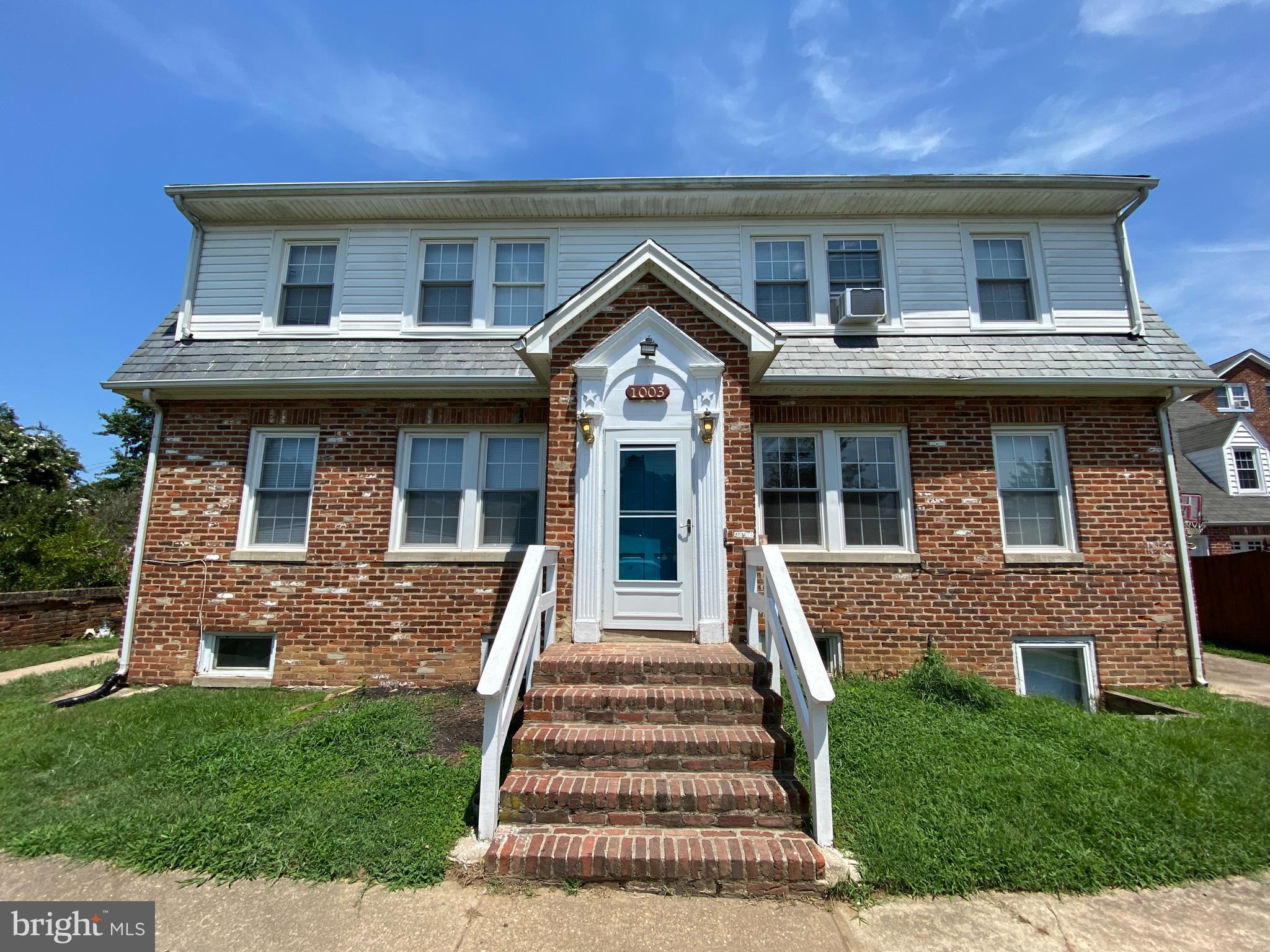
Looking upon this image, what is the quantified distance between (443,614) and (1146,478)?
9196 millimetres

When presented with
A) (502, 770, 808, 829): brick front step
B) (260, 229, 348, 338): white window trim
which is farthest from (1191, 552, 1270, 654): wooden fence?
(260, 229, 348, 338): white window trim

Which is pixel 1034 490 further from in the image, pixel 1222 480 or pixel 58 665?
pixel 1222 480

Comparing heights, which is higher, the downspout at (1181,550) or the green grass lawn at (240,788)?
the downspout at (1181,550)

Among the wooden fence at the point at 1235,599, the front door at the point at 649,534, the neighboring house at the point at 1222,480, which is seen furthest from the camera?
the neighboring house at the point at 1222,480

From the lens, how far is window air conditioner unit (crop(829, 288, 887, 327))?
7641mm

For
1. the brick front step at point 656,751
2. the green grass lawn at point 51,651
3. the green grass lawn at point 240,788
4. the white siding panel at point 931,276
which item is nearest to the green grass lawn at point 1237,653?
the white siding panel at point 931,276

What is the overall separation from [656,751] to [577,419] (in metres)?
3.28

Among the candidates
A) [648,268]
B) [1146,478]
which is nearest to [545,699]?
[648,268]

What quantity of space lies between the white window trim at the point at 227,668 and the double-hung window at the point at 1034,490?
9.55 metres

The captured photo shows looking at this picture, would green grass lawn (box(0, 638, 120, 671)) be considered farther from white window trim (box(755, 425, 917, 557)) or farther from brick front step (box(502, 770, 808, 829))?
white window trim (box(755, 425, 917, 557))

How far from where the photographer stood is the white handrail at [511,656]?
3.49 metres

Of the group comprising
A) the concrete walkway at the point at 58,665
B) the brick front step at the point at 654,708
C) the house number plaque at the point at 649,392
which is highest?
the house number plaque at the point at 649,392

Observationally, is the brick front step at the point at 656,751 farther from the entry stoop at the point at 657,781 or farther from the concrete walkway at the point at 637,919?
the concrete walkway at the point at 637,919

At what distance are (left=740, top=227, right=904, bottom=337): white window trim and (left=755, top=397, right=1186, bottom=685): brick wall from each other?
1.22m
